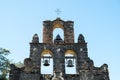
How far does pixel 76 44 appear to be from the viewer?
15664mm

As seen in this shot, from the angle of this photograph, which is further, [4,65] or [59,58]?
[4,65]

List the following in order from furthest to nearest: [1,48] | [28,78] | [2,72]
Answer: [1,48]
[2,72]
[28,78]

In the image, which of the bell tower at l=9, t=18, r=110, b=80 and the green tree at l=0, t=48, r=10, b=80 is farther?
the green tree at l=0, t=48, r=10, b=80

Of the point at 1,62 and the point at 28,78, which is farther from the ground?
the point at 1,62

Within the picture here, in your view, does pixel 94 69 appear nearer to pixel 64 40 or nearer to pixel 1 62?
pixel 64 40

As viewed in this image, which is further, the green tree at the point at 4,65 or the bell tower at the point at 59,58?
the green tree at the point at 4,65

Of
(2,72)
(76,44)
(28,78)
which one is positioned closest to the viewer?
(28,78)

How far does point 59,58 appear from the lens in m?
15.3

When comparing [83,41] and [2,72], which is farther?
[2,72]

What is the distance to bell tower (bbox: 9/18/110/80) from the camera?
47.8 ft

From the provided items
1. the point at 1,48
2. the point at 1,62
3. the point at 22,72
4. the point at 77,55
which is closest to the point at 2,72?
the point at 1,62

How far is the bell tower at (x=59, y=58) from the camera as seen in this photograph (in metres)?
14.6

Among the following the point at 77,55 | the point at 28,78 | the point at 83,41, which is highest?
the point at 83,41

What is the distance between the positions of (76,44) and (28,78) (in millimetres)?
3792
